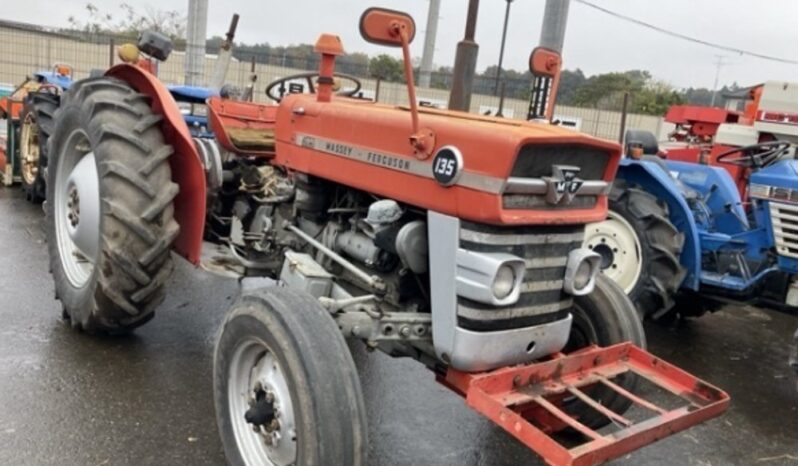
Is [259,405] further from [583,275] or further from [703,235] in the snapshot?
[703,235]

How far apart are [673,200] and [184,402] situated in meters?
3.39

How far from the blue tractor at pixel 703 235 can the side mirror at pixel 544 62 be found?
1797 mm

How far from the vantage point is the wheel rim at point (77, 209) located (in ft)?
12.0

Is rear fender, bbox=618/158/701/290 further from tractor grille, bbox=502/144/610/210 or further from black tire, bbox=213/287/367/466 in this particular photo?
black tire, bbox=213/287/367/466

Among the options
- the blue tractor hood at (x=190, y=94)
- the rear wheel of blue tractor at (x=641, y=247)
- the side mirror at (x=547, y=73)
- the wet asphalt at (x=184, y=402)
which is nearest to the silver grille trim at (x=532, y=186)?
the side mirror at (x=547, y=73)

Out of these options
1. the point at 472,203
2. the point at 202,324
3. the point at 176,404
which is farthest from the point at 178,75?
the point at 472,203

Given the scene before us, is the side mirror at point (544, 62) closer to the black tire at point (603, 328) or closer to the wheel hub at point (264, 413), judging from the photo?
the black tire at point (603, 328)

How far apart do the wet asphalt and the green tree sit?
936 centimetres

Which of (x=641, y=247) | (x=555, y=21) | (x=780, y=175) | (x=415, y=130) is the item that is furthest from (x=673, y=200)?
Answer: (x=555, y=21)

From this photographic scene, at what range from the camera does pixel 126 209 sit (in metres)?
3.31

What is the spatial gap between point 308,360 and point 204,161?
2066 mm

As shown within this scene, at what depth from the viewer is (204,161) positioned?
13.1 ft

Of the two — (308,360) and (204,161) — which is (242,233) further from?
(308,360)

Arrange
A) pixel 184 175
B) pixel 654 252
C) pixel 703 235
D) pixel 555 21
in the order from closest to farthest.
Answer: pixel 184 175 → pixel 654 252 → pixel 703 235 → pixel 555 21
